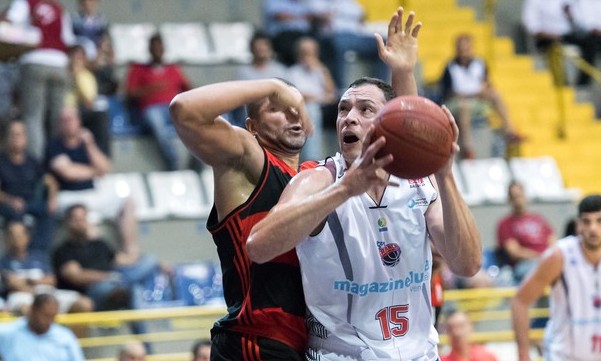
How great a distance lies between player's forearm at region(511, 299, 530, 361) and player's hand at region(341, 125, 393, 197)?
401cm

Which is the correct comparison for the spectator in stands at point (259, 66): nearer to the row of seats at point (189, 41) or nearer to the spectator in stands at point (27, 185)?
the row of seats at point (189, 41)

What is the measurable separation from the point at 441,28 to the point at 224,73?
11.9 ft

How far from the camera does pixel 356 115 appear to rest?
508 centimetres

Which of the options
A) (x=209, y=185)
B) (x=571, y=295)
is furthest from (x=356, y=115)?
(x=209, y=185)

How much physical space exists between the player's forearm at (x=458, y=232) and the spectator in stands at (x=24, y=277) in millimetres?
5742

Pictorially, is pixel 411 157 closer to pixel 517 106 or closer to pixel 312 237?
pixel 312 237

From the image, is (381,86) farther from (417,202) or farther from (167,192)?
(167,192)

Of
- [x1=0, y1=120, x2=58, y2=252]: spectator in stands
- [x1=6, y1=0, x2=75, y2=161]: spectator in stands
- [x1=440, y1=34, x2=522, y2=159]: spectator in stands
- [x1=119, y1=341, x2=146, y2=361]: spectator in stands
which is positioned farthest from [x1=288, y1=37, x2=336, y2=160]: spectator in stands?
[x1=119, y1=341, x2=146, y2=361]: spectator in stands

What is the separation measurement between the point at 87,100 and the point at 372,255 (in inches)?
305

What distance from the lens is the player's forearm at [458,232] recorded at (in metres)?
4.85

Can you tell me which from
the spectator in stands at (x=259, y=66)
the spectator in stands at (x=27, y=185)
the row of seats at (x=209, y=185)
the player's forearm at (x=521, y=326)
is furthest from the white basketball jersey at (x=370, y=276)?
the spectator in stands at (x=259, y=66)

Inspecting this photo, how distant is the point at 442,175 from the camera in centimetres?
477

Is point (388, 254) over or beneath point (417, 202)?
beneath

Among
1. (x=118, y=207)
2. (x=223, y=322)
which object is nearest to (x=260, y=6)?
(x=118, y=207)
